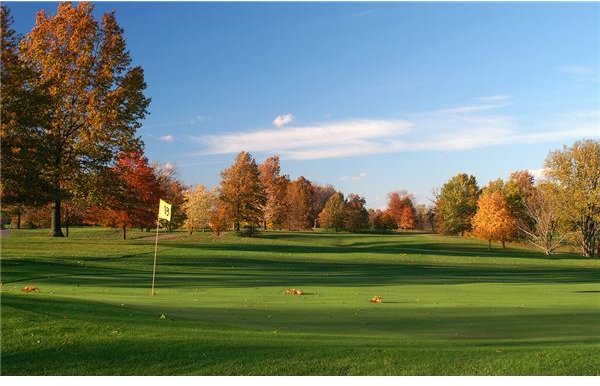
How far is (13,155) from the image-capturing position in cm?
3525

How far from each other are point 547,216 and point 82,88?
55.3 m

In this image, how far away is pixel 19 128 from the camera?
35.8m

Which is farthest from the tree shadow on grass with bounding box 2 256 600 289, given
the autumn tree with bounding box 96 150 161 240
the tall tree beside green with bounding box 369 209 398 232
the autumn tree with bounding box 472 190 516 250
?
the tall tree beside green with bounding box 369 209 398 232

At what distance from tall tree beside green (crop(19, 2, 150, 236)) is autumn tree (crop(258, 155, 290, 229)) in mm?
55864

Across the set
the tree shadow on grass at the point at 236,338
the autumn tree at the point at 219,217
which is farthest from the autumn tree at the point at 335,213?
the tree shadow on grass at the point at 236,338

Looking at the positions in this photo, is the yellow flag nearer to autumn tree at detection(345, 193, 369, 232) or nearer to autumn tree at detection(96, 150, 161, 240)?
autumn tree at detection(96, 150, 161, 240)

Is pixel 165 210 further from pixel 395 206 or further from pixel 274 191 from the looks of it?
pixel 395 206

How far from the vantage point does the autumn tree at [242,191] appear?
71500mm

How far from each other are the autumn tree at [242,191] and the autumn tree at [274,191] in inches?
1054

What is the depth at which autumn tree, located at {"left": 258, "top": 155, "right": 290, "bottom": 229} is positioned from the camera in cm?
10038

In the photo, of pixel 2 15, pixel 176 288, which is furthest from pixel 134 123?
pixel 176 288

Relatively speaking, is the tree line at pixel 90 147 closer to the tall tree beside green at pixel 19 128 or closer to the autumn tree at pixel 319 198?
the tall tree beside green at pixel 19 128

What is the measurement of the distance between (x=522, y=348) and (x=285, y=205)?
94796 mm

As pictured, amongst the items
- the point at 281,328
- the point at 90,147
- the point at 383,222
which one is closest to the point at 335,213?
the point at 383,222
